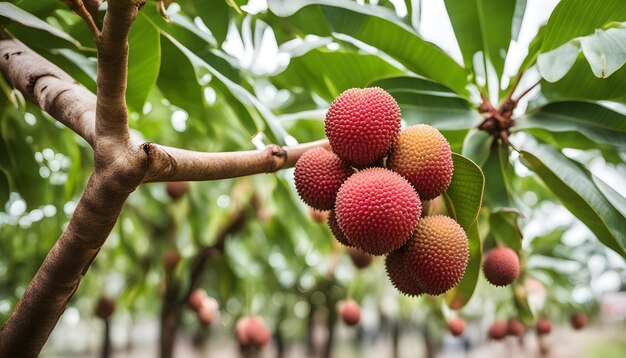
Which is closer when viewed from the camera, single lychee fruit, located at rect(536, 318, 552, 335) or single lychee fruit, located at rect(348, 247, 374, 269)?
single lychee fruit, located at rect(348, 247, 374, 269)

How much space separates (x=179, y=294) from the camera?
2586 millimetres

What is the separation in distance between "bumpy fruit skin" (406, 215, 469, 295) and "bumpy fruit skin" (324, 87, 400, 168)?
4.9 inches

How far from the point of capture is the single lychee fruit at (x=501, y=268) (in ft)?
3.21

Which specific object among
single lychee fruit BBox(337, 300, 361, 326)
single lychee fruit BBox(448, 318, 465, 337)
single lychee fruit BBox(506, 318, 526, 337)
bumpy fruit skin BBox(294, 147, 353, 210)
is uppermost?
bumpy fruit skin BBox(294, 147, 353, 210)

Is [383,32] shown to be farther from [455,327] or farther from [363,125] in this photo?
[455,327]

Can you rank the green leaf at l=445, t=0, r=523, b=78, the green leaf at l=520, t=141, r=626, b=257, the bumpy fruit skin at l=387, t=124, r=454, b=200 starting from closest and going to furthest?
the bumpy fruit skin at l=387, t=124, r=454, b=200 → the green leaf at l=520, t=141, r=626, b=257 → the green leaf at l=445, t=0, r=523, b=78

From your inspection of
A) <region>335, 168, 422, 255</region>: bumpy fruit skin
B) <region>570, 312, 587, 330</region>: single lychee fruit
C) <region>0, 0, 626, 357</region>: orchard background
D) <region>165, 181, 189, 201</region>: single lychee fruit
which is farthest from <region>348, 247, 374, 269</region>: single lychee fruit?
<region>570, 312, 587, 330</region>: single lychee fruit

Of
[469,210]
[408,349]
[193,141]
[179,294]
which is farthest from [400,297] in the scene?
[408,349]

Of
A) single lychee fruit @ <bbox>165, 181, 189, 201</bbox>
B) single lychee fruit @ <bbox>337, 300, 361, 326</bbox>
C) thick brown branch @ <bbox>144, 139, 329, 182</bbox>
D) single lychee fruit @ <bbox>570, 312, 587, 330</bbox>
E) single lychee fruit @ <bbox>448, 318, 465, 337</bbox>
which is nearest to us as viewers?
thick brown branch @ <bbox>144, 139, 329, 182</bbox>

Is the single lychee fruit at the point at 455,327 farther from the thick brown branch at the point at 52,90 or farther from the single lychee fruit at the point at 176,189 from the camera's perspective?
the thick brown branch at the point at 52,90

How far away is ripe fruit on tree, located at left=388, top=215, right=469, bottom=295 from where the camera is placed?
0.71 meters

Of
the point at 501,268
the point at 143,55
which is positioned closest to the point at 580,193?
the point at 501,268

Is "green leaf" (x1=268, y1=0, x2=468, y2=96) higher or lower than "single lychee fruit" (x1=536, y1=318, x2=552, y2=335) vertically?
higher

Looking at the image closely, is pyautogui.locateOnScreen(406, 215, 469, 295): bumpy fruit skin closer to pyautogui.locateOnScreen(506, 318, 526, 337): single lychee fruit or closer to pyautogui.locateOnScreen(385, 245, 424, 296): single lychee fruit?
pyautogui.locateOnScreen(385, 245, 424, 296): single lychee fruit
